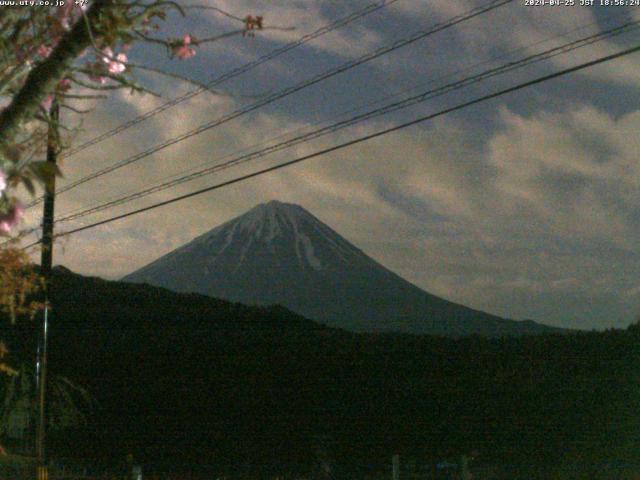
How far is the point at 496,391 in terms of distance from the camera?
2650cm

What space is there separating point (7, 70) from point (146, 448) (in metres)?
24.2

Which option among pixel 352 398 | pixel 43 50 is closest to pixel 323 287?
pixel 352 398

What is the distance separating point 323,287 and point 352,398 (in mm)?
155904

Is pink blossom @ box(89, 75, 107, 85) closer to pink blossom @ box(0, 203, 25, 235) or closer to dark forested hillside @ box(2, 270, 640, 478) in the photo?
pink blossom @ box(0, 203, 25, 235)

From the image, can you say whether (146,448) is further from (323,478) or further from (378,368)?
(323,478)

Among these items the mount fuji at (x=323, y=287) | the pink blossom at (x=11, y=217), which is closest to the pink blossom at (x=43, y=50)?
the pink blossom at (x=11, y=217)

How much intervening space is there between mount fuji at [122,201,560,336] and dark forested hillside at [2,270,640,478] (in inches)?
4945

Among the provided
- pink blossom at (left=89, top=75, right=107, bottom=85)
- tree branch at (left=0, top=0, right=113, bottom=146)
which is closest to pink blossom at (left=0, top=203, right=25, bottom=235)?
tree branch at (left=0, top=0, right=113, bottom=146)

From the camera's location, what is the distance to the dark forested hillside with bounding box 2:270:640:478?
24828 mm

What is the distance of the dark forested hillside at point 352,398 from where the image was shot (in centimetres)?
2483

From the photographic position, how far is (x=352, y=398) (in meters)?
28.5

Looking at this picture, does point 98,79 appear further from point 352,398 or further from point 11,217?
point 352,398

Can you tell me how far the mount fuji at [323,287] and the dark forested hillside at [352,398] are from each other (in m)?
126

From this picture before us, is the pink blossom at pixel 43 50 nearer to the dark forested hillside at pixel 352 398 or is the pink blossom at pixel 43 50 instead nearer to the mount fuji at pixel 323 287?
the dark forested hillside at pixel 352 398
